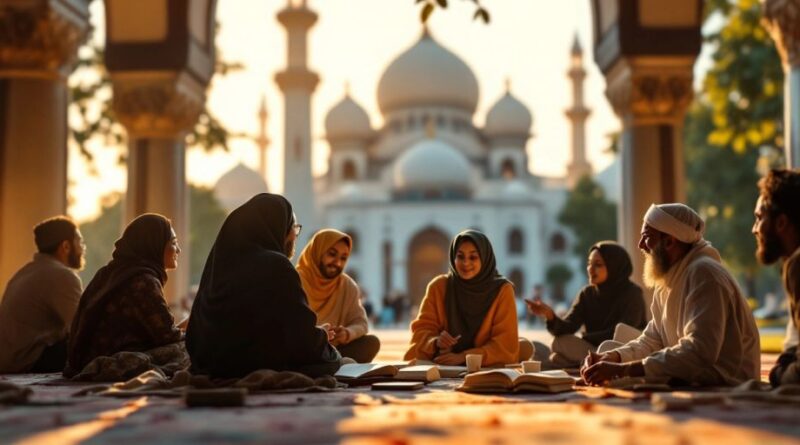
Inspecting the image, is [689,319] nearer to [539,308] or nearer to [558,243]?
[539,308]

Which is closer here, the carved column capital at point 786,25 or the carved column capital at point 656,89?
the carved column capital at point 786,25

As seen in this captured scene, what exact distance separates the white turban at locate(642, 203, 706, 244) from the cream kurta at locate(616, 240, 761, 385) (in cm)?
7

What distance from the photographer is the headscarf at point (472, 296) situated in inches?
252

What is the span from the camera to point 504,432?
3.07m

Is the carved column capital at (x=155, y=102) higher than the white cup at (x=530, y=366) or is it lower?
higher

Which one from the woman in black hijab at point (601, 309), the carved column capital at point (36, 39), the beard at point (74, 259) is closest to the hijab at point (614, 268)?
the woman in black hijab at point (601, 309)

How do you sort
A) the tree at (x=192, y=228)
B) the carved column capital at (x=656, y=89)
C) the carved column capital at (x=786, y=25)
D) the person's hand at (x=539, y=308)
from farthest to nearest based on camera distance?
the tree at (x=192, y=228)
the carved column capital at (x=656, y=89)
the carved column capital at (x=786, y=25)
the person's hand at (x=539, y=308)

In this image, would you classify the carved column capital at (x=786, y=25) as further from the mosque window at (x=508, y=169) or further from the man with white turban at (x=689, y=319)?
the mosque window at (x=508, y=169)

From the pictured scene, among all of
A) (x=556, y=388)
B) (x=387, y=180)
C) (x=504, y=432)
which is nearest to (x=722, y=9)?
(x=556, y=388)

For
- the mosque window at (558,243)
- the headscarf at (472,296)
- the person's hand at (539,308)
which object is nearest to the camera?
the person's hand at (539,308)

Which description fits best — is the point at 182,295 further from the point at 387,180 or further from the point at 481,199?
the point at 387,180

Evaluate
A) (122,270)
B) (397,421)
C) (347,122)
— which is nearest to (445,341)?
(122,270)

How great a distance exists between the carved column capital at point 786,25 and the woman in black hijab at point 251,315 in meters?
4.95

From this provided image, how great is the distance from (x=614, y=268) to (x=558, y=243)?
34950mm
